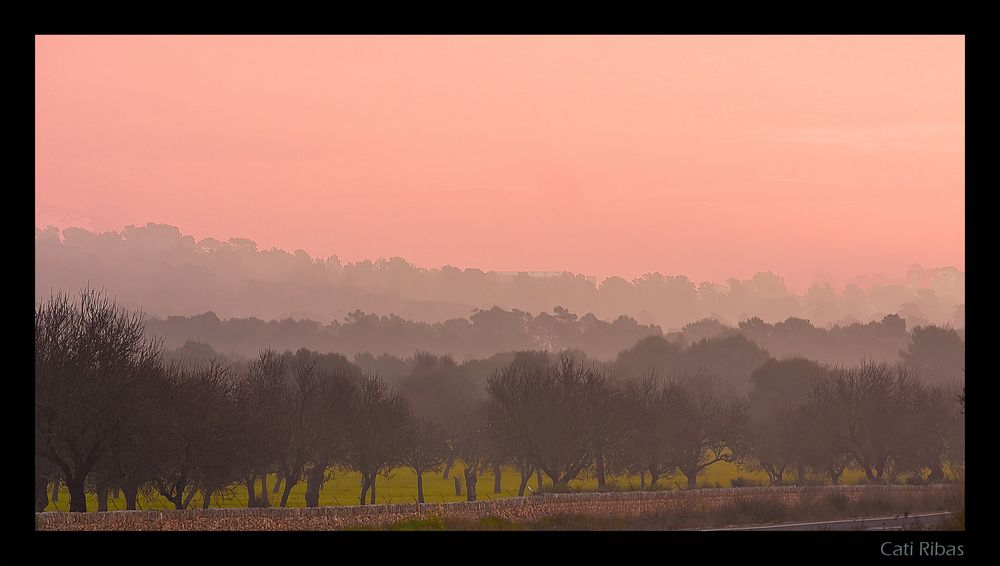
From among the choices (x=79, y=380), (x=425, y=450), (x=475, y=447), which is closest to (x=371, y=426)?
(x=425, y=450)

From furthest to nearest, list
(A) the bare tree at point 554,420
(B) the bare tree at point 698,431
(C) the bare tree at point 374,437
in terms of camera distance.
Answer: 1. (B) the bare tree at point 698,431
2. (C) the bare tree at point 374,437
3. (A) the bare tree at point 554,420

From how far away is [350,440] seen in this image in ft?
259

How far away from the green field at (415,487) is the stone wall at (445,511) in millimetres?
10327

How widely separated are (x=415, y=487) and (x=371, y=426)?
1576 cm

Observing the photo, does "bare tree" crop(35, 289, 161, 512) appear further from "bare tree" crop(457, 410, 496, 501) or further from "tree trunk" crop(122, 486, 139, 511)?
"bare tree" crop(457, 410, 496, 501)

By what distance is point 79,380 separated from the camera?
170ft

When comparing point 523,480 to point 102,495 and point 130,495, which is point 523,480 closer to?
point 130,495

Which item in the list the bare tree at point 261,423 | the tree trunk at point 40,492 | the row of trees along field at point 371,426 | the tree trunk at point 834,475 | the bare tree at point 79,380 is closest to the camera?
the bare tree at point 79,380

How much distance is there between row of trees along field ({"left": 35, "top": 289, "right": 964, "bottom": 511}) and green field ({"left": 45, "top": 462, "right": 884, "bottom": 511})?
166 cm

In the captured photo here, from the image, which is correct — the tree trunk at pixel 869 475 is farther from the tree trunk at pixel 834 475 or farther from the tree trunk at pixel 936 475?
the tree trunk at pixel 936 475

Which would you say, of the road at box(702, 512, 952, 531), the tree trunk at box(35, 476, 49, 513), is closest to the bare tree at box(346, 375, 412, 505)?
the tree trunk at box(35, 476, 49, 513)

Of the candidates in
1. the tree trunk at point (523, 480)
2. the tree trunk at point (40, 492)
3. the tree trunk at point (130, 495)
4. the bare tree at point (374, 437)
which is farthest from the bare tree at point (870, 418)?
the tree trunk at point (40, 492)

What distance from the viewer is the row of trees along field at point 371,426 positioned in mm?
53000
